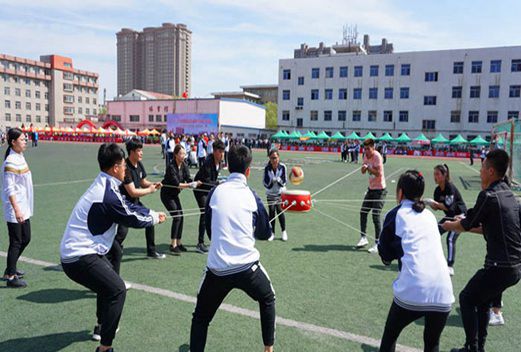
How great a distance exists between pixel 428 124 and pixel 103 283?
69364mm

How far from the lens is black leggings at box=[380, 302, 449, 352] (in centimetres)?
319

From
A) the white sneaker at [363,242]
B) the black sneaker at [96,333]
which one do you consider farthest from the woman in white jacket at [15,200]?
the white sneaker at [363,242]

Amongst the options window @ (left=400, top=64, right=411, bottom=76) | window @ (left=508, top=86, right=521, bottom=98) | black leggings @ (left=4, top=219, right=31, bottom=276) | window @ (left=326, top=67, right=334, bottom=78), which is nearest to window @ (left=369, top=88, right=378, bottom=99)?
window @ (left=400, top=64, right=411, bottom=76)

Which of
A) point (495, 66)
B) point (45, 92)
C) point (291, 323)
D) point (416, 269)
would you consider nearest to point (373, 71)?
point (495, 66)

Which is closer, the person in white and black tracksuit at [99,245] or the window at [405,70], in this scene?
the person in white and black tracksuit at [99,245]

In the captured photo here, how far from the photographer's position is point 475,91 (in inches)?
2466

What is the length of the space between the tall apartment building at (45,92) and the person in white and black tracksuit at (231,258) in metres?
121

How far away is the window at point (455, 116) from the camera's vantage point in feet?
209

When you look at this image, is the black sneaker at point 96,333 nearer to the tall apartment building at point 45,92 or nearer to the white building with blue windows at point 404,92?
the white building with blue windows at point 404,92

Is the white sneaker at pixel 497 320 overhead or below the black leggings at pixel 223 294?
below

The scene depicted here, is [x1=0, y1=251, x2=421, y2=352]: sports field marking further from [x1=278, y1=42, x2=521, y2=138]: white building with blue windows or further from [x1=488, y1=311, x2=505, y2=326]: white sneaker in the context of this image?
[x1=278, y1=42, x2=521, y2=138]: white building with blue windows

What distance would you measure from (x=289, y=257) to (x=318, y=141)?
59.6 metres

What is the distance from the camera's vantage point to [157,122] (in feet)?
272

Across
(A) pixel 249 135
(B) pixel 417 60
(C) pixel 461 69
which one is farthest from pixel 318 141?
→ (C) pixel 461 69
